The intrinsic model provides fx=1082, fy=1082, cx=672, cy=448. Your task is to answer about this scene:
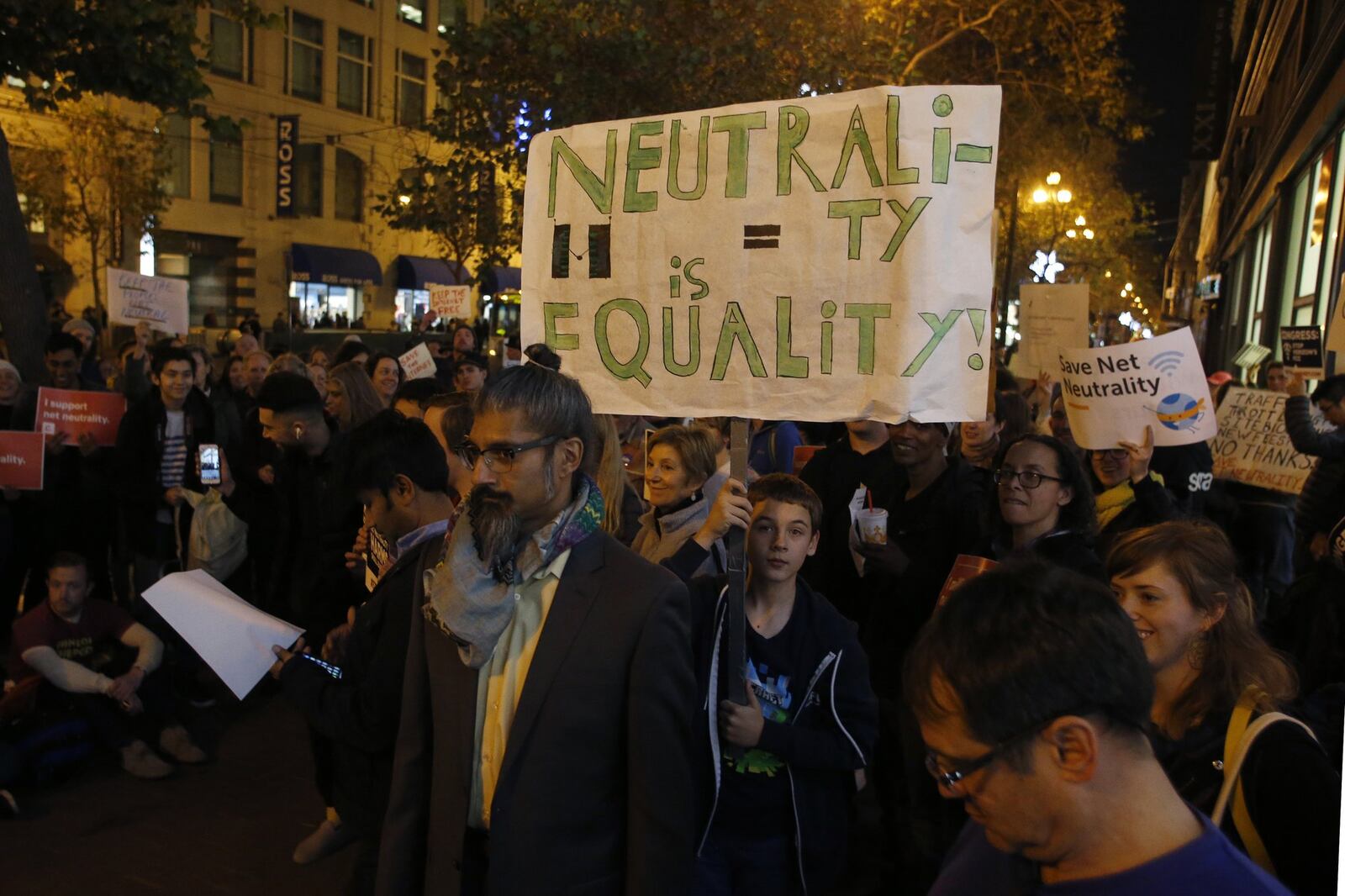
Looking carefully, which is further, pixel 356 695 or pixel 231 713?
pixel 231 713

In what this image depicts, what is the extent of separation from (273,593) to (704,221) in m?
3.49

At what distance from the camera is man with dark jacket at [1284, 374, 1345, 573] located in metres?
5.42

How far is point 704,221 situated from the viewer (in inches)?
132

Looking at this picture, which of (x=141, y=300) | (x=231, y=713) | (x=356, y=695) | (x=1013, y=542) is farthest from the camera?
→ (x=141, y=300)

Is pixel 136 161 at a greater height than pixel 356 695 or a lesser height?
greater

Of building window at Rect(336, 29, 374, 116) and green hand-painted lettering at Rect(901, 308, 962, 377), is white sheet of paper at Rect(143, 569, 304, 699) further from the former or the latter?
building window at Rect(336, 29, 374, 116)

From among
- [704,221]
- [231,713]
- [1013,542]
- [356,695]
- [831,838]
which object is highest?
[704,221]

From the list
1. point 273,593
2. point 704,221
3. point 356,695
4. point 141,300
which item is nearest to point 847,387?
point 704,221

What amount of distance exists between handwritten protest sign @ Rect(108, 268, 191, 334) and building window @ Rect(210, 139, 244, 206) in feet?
92.1

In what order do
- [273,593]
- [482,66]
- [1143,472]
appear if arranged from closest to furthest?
[1143,472], [273,593], [482,66]

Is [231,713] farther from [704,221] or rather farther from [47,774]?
[704,221]

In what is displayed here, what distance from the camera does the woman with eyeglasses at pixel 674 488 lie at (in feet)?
15.0

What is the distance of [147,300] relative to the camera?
1081 cm

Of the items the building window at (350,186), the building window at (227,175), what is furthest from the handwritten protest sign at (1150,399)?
the building window at (350,186)
